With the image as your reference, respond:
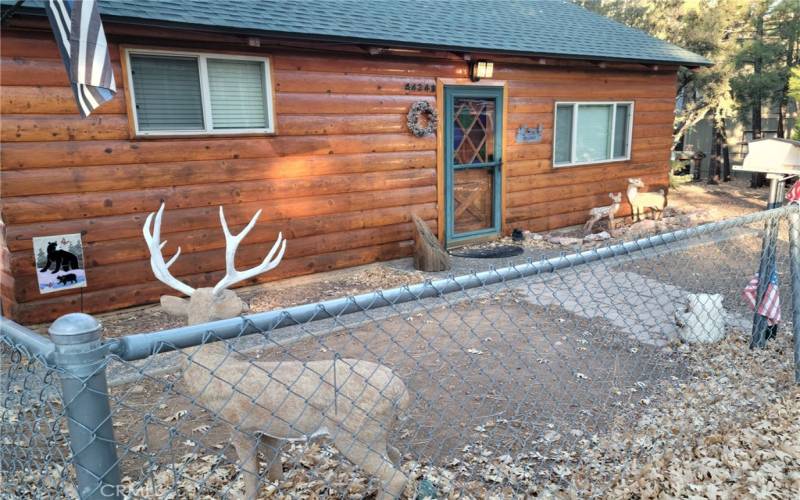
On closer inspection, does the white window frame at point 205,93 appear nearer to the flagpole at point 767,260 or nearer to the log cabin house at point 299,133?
the log cabin house at point 299,133

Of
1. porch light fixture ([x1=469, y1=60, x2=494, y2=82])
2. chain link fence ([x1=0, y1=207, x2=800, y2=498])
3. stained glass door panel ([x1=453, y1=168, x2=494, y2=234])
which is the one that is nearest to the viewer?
chain link fence ([x1=0, y1=207, x2=800, y2=498])

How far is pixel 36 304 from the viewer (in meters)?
5.29

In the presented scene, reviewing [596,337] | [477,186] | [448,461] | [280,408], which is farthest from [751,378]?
[477,186]

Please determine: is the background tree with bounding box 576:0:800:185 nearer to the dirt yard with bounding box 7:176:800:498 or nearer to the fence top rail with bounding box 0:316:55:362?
the dirt yard with bounding box 7:176:800:498

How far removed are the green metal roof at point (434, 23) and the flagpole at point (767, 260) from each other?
448cm

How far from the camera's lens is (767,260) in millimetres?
4059

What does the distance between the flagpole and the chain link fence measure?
0.02 m

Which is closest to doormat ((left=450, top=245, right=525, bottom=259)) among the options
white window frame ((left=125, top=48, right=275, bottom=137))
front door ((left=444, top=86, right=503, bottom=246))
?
front door ((left=444, top=86, right=503, bottom=246))

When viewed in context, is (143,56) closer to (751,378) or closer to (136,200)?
(136,200)

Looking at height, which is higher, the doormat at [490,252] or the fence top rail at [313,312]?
the fence top rail at [313,312]

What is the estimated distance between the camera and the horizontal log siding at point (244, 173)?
513cm

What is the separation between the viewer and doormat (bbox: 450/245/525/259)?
8.04 metres

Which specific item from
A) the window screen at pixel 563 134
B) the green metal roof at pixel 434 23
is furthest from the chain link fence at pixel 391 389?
the window screen at pixel 563 134

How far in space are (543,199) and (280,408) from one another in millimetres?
8021
